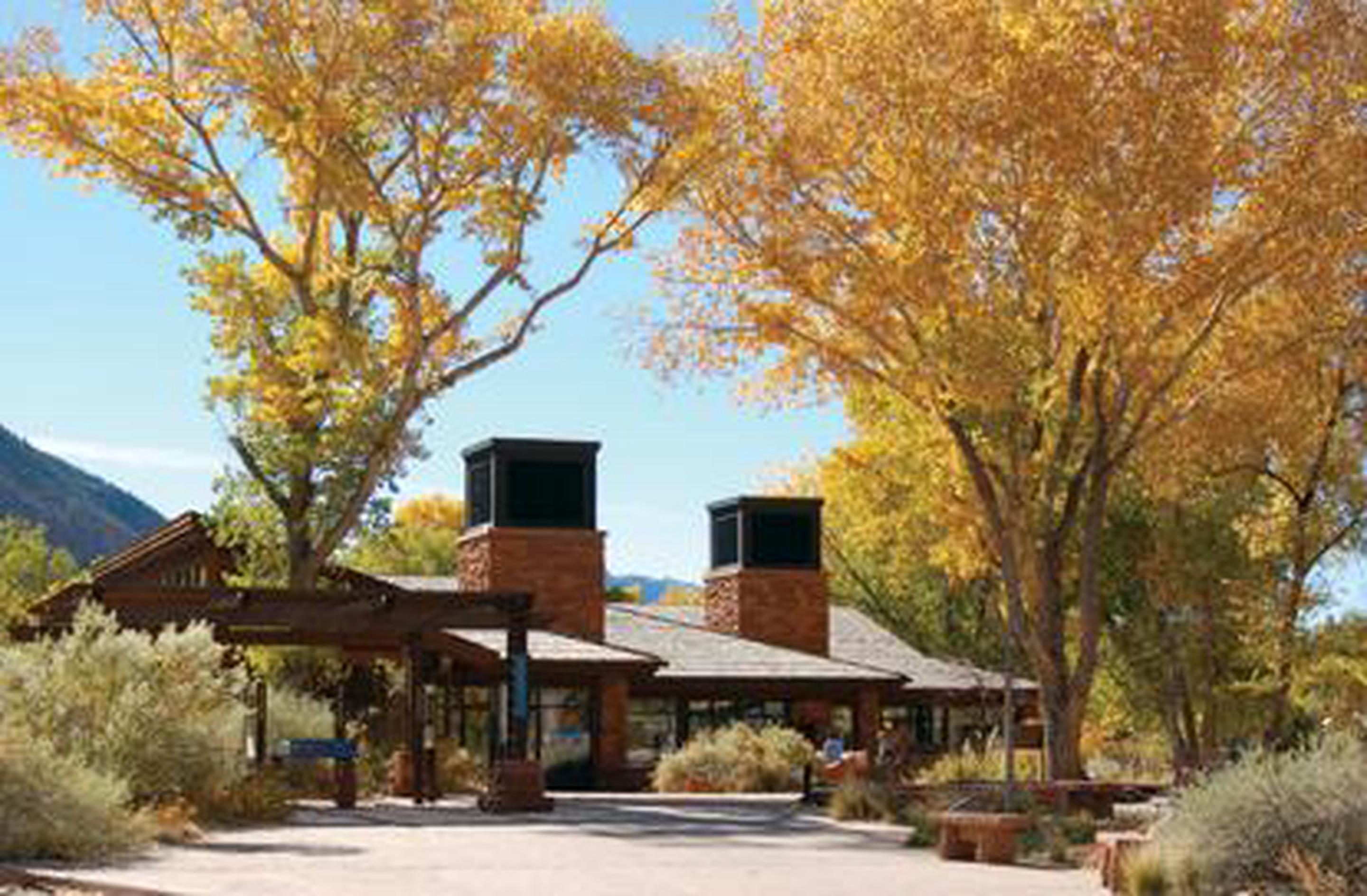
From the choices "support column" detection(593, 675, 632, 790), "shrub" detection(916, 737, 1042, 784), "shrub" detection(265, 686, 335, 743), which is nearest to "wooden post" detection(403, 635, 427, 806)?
"shrub" detection(265, 686, 335, 743)

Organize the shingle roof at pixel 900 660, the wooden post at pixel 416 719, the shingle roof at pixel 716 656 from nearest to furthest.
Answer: the wooden post at pixel 416 719 < the shingle roof at pixel 716 656 < the shingle roof at pixel 900 660

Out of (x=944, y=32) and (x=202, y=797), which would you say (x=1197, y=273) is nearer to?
(x=944, y=32)

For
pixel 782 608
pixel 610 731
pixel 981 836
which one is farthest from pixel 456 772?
pixel 981 836

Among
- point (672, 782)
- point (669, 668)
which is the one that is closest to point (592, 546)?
point (669, 668)

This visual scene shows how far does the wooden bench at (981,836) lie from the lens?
71.2ft

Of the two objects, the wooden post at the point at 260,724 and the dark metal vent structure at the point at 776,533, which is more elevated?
the dark metal vent structure at the point at 776,533

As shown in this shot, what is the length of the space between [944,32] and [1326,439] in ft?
50.4

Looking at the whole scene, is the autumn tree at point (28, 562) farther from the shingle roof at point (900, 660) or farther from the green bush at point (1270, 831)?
the green bush at point (1270, 831)

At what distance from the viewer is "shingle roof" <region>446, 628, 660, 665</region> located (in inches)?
1646

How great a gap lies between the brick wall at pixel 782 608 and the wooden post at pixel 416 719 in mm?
15041

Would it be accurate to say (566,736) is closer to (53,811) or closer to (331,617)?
(331,617)

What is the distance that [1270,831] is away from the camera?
53.0 ft

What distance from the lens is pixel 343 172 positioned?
36.8m

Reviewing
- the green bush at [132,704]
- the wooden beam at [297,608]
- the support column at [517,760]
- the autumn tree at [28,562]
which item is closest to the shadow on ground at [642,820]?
the support column at [517,760]
